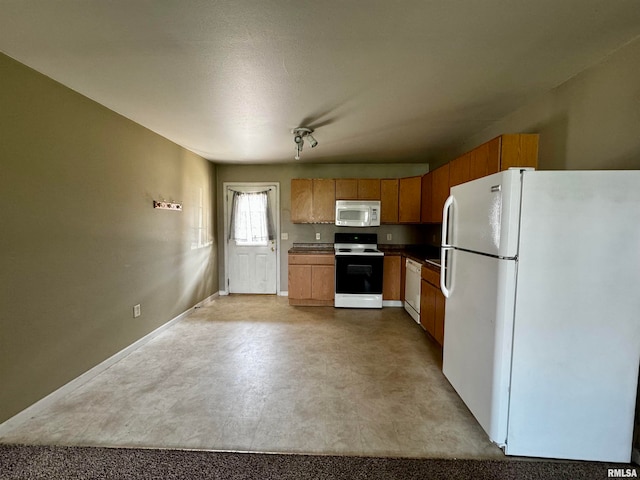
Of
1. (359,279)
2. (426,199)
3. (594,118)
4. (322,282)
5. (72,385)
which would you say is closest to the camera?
(594,118)

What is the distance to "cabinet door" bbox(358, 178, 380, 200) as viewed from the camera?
4578 millimetres

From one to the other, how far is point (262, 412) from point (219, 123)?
2.69 metres

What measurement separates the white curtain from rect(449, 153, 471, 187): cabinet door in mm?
3097

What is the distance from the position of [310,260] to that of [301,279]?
34cm

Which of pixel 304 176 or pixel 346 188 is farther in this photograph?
pixel 304 176

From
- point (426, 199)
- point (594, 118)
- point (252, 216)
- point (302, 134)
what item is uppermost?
point (302, 134)

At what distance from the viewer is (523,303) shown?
1528 mm

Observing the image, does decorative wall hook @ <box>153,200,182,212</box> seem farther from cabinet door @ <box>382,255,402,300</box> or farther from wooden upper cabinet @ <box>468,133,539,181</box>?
wooden upper cabinet @ <box>468,133,539,181</box>

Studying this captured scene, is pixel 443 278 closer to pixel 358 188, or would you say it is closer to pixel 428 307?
pixel 428 307

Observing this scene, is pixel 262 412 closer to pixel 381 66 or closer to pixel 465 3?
pixel 381 66

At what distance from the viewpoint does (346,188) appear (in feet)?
15.1

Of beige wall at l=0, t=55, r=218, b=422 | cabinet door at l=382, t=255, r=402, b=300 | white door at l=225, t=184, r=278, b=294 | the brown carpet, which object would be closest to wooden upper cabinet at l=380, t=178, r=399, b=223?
cabinet door at l=382, t=255, r=402, b=300

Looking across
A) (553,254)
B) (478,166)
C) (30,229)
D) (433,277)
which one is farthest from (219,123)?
(553,254)

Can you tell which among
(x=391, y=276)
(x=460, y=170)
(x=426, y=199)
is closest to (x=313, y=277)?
(x=391, y=276)
